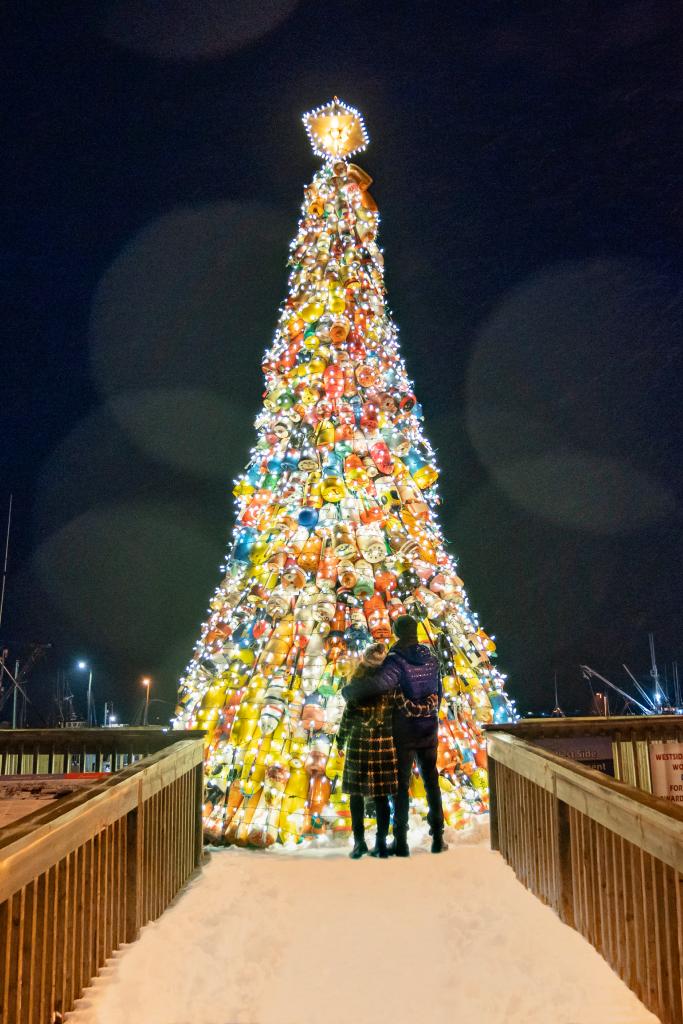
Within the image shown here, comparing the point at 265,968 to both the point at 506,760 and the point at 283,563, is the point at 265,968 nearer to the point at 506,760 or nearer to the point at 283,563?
the point at 506,760

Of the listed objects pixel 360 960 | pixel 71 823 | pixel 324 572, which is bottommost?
pixel 360 960

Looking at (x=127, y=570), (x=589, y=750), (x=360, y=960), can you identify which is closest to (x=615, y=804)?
(x=360, y=960)

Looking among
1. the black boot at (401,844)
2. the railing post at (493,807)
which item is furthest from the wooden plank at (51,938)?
the railing post at (493,807)

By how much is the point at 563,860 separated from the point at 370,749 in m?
1.87

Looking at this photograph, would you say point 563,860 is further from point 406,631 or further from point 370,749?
point 406,631

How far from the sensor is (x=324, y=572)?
765 cm

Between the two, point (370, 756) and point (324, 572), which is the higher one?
point (324, 572)

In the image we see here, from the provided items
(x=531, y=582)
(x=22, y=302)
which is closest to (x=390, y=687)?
(x=22, y=302)

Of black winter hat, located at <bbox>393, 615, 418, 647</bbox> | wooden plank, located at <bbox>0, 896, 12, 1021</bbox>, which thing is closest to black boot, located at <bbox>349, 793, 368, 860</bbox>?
black winter hat, located at <bbox>393, 615, 418, 647</bbox>

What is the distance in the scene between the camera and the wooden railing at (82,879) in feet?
8.71

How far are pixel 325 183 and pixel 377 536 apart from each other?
451 cm

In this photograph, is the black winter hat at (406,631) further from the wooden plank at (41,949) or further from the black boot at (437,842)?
the wooden plank at (41,949)

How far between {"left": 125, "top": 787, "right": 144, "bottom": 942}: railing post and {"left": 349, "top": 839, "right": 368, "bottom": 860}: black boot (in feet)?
7.32

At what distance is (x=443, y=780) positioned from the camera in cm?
712
